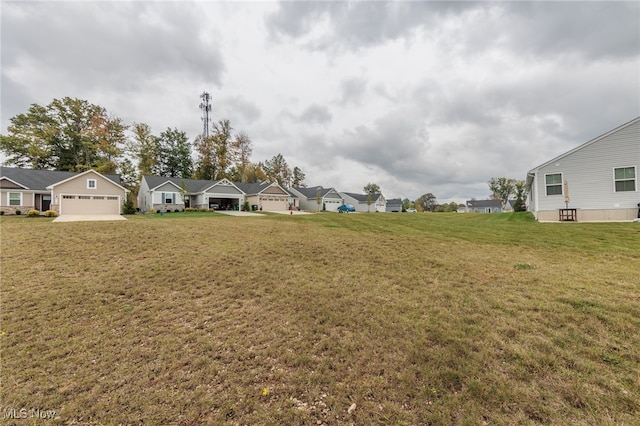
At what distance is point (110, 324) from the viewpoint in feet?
14.6

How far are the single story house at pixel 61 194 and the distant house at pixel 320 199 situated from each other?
91.8 ft

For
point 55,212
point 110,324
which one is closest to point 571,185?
point 110,324

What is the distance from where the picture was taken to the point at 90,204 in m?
23.9

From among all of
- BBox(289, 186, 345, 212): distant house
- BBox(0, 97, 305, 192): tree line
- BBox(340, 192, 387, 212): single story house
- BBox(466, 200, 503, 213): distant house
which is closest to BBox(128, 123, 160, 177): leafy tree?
BBox(0, 97, 305, 192): tree line

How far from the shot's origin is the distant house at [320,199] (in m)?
45.8

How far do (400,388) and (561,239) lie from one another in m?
11.1

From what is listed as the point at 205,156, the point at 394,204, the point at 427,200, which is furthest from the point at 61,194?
the point at 427,200

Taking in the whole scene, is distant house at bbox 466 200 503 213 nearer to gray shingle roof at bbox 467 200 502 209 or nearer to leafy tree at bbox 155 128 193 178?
gray shingle roof at bbox 467 200 502 209

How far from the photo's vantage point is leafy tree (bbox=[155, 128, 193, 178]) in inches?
1778

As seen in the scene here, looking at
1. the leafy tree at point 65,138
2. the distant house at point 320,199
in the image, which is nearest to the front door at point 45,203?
the leafy tree at point 65,138

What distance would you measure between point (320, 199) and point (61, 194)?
106 ft

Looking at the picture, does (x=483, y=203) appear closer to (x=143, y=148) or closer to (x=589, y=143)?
(x=589, y=143)

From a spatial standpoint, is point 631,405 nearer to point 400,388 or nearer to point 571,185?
point 400,388

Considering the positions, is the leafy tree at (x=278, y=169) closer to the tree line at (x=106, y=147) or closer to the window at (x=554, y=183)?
the tree line at (x=106, y=147)
